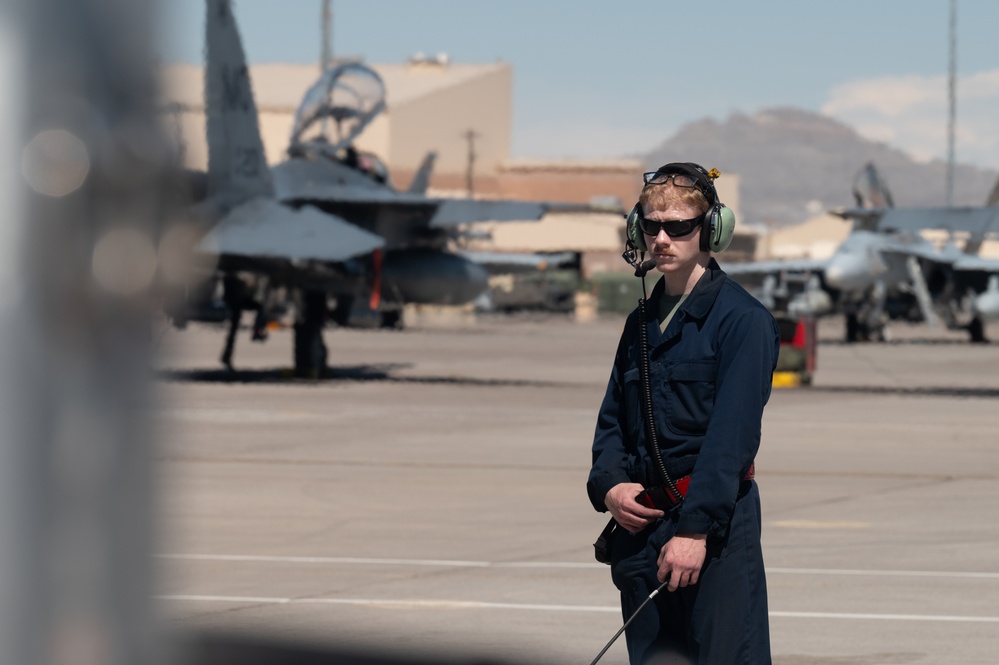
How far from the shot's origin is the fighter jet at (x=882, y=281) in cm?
5019

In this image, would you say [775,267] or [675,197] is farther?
[775,267]

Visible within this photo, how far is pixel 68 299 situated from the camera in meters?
1.18

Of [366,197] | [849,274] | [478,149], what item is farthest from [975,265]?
[478,149]

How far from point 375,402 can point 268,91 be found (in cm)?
8711

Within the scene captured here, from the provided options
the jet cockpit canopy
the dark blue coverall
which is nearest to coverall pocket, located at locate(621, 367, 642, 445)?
the dark blue coverall

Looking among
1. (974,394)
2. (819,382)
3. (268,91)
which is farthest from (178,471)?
(268,91)

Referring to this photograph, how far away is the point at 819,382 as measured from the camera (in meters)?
32.2

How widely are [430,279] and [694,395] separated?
26451 millimetres

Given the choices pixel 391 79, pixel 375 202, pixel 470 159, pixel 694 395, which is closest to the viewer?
pixel 694 395

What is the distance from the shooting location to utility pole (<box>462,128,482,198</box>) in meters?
99.7

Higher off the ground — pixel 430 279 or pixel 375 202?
pixel 375 202

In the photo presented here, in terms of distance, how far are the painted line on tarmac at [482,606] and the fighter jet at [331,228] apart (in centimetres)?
1788

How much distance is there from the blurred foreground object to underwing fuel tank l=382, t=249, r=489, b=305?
2937 centimetres

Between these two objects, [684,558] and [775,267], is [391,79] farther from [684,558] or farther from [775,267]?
[684,558]
